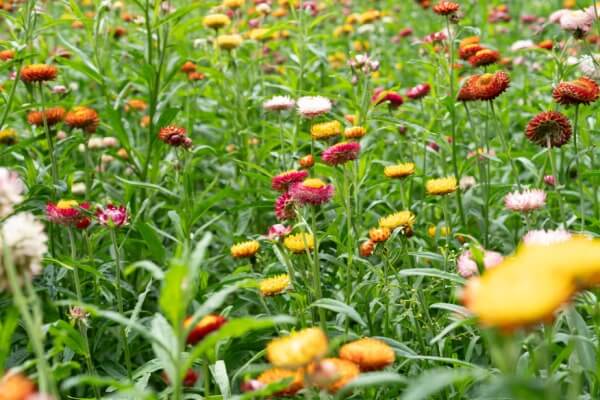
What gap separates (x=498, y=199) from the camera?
12.0ft

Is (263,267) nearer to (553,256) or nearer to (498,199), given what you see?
(498,199)

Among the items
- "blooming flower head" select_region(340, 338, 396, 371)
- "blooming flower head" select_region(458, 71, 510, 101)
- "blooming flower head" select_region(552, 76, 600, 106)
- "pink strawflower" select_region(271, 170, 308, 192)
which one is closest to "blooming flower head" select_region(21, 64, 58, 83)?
"pink strawflower" select_region(271, 170, 308, 192)

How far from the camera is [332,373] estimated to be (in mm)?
1364

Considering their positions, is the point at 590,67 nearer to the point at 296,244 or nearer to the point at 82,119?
the point at 296,244

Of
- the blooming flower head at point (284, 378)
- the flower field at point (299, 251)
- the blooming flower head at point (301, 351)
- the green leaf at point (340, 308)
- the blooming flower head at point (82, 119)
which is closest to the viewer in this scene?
the blooming flower head at point (301, 351)

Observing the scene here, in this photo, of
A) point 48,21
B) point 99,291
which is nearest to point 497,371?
point 99,291

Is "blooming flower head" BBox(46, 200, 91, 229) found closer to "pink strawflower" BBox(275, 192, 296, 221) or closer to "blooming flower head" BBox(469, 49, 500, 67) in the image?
"pink strawflower" BBox(275, 192, 296, 221)

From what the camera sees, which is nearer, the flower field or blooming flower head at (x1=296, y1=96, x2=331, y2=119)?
the flower field

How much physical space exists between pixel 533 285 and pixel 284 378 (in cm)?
71

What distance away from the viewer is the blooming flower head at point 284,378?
59.9 inches

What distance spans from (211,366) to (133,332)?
860 mm

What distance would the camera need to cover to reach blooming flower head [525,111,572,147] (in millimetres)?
2576

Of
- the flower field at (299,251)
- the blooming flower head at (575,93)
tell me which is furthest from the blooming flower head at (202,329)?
the blooming flower head at (575,93)

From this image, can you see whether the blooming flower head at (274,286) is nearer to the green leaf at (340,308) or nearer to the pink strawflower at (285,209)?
the green leaf at (340,308)
